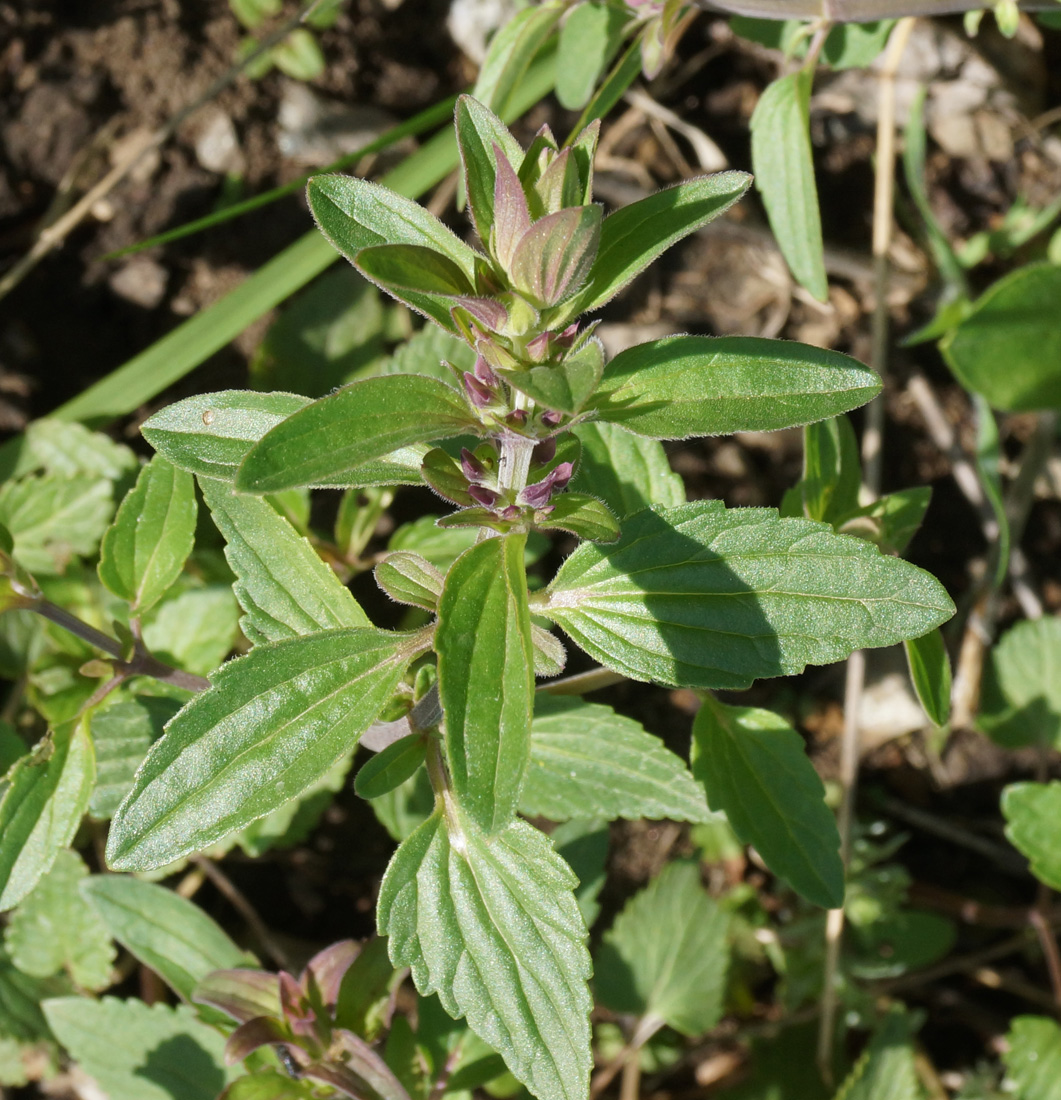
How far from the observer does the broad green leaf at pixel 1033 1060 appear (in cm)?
305

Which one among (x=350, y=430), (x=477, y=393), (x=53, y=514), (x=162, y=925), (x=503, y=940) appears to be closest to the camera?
(x=350, y=430)

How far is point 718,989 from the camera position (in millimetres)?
3104

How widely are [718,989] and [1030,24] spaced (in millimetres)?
3432

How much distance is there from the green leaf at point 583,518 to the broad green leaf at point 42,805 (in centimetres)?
102

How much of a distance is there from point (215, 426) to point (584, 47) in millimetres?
1549

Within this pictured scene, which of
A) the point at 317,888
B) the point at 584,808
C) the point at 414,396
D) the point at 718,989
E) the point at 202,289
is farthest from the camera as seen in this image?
the point at 202,289

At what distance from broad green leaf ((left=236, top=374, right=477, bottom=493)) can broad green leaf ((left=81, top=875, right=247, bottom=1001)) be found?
156cm

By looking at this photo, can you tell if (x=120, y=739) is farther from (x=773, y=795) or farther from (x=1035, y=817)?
(x=1035, y=817)

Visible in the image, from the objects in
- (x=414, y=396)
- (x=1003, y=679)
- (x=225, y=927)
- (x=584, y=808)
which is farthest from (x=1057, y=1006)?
(x=414, y=396)

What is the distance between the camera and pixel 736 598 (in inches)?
63.6

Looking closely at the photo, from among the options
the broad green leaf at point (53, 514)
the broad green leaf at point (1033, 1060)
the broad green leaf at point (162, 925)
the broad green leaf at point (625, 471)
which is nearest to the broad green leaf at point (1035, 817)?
the broad green leaf at point (1033, 1060)

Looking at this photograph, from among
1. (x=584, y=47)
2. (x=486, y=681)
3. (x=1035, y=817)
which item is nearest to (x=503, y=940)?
(x=486, y=681)

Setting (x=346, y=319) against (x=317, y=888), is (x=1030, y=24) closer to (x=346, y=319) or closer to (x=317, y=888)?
(x=346, y=319)

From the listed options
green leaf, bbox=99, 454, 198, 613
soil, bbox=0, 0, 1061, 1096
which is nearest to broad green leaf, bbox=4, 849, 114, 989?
soil, bbox=0, 0, 1061, 1096
